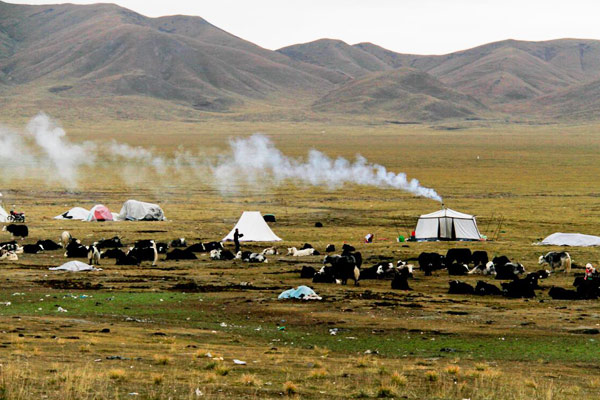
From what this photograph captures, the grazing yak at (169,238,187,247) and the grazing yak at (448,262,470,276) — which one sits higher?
the grazing yak at (169,238,187,247)

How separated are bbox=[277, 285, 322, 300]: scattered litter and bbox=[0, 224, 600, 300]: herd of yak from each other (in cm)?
421

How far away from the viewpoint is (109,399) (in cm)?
1430

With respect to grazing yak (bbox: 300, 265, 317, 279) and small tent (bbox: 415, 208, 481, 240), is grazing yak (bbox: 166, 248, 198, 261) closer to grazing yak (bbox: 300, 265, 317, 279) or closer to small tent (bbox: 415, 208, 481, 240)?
grazing yak (bbox: 300, 265, 317, 279)

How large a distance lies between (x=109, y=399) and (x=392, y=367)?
654cm

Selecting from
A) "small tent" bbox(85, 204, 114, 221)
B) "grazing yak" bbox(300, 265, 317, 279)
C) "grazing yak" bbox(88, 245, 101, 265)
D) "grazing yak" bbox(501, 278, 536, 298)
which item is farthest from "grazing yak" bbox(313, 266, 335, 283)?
"small tent" bbox(85, 204, 114, 221)

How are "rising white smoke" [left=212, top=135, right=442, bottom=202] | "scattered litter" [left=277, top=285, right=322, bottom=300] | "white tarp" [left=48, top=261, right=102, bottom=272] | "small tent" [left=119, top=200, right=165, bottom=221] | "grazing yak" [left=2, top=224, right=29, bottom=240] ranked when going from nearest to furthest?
"scattered litter" [left=277, top=285, right=322, bottom=300] → "white tarp" [left=48, top=261, right=102, bottom=272] → "grazing yak" [left=2, top=224, right=29, bottom=240] → "small tent" [left=119, top=200, right=165, bottom=221] → "rising white smoke" [left=212, top=135, right=442, bottom=202]

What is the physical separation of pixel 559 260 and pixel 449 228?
12.1 m

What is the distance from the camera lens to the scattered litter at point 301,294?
29716 millimetres

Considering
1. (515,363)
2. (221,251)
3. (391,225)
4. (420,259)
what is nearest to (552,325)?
(515,363)

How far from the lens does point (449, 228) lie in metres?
48.9

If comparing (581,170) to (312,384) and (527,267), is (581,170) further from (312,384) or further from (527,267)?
(312,384)

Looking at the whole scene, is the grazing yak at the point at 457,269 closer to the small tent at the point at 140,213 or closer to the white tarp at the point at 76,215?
the small tent at the point at 140,213

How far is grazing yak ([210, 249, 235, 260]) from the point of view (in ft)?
137

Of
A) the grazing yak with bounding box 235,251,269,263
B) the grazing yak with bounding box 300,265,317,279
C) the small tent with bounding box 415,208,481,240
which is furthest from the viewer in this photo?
the small tent with bounding box 415,208,481,240
